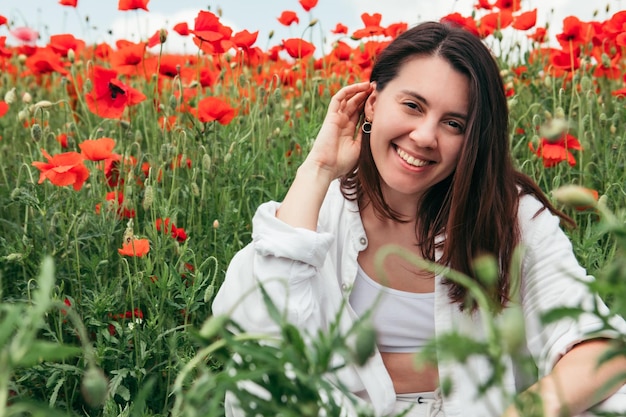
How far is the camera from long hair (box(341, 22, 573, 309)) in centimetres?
182

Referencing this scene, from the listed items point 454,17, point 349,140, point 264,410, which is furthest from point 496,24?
point 264,410

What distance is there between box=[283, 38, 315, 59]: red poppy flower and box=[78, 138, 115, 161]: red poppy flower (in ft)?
3.52

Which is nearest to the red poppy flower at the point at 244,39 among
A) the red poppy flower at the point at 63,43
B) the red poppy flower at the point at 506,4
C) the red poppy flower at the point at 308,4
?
the red poppy flower at the point at 308,4

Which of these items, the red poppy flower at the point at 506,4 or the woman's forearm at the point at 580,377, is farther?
the red poppy flower at the point at 506,4

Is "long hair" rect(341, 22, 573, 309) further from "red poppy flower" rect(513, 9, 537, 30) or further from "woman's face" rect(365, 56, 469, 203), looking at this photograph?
"red poppy flower" rect(513, 9, 537, 30)

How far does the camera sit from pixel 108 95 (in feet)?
8.54

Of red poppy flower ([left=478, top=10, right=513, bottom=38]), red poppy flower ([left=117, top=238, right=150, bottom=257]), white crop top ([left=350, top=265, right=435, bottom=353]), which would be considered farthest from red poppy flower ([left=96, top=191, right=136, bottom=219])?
red poppy flower ([left=478, top=10, right=513, bottom=38])

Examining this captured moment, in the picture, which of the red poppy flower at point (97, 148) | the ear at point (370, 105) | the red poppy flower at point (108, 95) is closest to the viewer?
the ear at point (370, 105)

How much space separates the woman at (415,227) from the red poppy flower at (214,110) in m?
0.52

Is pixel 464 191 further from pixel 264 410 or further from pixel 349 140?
pixel 264 410

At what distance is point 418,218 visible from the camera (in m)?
1.98

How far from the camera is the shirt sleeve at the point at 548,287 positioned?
1645 millimetres

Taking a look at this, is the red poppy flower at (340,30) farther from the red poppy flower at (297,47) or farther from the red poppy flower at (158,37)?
the red poppy flower at (158,37)

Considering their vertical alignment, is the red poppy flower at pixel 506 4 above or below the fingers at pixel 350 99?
below
